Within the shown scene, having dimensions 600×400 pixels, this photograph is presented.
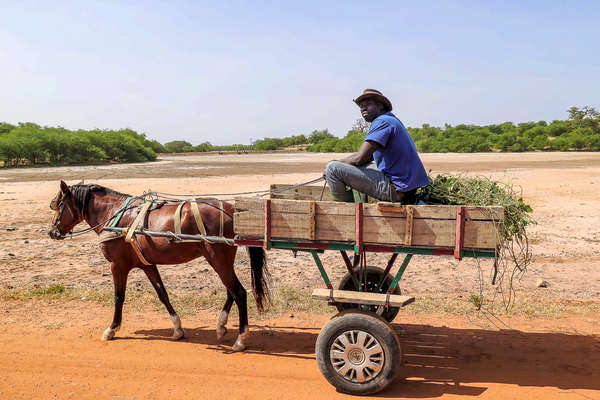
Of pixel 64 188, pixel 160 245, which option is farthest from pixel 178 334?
pixel 64 188

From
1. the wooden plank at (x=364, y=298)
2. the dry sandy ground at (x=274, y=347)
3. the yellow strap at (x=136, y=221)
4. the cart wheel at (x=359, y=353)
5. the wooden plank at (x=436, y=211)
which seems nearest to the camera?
the wooden plank at (x=436, y=211)

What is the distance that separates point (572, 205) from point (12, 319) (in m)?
16.0

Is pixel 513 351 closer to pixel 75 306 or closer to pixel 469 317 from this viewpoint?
pixel 469 317

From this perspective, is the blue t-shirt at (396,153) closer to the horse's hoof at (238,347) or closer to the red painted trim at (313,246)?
the red painted trim at (313,246)

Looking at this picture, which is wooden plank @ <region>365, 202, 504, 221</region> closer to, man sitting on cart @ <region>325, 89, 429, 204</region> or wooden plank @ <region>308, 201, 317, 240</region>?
man sitting on cart @ <region>325, 89, 429, 204</region>

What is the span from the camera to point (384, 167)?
473 cm

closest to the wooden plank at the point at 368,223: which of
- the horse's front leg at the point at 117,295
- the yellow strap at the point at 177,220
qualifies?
the yellow strap at the point at 177,220

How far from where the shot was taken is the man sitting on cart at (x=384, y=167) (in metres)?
4.59

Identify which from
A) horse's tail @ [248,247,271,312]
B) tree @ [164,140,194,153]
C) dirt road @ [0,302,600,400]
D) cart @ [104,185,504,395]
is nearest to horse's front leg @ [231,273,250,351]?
dirt road @ [0,302,600,400]

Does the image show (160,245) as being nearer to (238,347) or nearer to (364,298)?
(238,347)

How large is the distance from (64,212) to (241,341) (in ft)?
10.0

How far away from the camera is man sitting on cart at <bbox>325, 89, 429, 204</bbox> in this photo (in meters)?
4.59

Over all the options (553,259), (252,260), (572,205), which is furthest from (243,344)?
(572,205)

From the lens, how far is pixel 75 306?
23.1 feet
